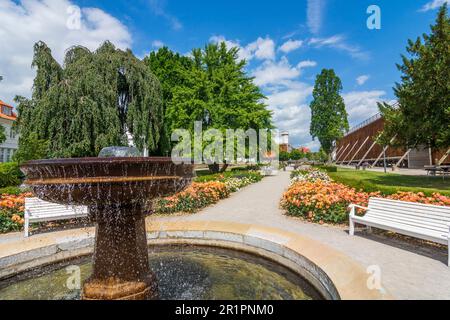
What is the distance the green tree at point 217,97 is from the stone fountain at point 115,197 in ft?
55.5

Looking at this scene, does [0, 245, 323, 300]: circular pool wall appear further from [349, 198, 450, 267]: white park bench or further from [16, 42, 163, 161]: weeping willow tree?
[16, 42, 163, 161]: weeping willow tree

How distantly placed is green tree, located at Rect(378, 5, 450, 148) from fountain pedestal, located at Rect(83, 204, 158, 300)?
14.0m

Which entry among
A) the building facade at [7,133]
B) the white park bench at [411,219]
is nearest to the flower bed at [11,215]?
the white park bench at [411,219]

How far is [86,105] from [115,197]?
16502 millimetres

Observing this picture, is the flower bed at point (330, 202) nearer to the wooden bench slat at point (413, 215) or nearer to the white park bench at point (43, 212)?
the wooden bench slat at point (413, 215)

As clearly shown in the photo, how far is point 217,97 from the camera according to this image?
2128 cm

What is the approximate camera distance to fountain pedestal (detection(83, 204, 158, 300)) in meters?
3.14

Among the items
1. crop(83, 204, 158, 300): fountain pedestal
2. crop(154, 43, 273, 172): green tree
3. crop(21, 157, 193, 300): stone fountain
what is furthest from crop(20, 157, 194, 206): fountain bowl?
crop(154, 43, 273, 172): green tree

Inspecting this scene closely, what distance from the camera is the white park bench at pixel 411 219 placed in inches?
164

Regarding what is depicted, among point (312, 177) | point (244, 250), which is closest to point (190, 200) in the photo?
point (244, 250)

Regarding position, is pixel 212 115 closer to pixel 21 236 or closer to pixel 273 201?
pixel 273 201

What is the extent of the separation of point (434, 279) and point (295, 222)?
3633 millimetres

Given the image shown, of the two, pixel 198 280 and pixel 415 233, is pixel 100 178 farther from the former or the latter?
pixel 415 233
